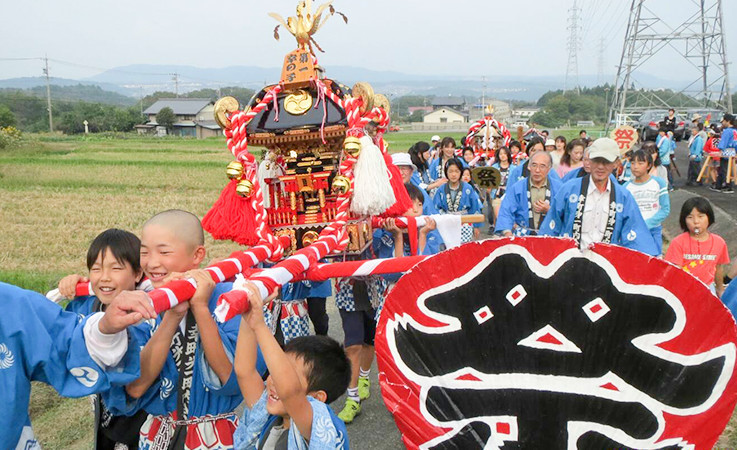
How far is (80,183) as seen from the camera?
2120 cm

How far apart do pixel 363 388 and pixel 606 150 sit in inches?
112

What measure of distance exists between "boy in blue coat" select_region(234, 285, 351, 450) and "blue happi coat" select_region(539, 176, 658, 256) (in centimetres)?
314

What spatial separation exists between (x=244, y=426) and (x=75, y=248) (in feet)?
32.3

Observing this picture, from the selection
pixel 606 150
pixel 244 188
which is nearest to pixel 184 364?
pixel 244 188

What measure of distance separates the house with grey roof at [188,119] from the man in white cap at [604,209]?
67.8 m

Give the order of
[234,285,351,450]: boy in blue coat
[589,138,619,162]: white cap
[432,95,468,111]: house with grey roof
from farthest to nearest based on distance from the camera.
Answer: [432,95,468,111]: house with grey roof < [589,138,619,162]: white cap < [234,285,351,450]: boy in blue coat

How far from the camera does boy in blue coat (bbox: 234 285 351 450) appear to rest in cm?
207

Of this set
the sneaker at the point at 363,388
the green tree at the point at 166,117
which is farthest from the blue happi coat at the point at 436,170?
the green tree at the point at 166,117

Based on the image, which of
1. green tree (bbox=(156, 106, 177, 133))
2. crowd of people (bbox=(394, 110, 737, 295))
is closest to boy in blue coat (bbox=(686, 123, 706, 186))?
crowd of people (bbox=(394, 110, 737, 295))

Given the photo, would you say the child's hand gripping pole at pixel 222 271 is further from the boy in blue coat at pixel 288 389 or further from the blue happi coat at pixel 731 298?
the blue happi coat at pixel 731 298

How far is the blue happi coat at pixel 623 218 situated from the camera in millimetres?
4617

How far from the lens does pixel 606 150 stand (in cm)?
454

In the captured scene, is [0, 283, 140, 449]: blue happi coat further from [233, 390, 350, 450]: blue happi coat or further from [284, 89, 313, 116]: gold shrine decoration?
[284, 89, 313, 116]: gold shrine decoration

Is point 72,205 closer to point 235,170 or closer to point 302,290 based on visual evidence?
point 302,290
